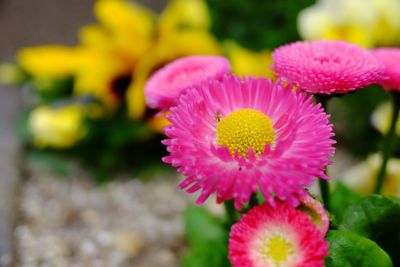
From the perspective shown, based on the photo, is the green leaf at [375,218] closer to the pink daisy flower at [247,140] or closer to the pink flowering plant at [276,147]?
the pink flowering plant at [276,147]

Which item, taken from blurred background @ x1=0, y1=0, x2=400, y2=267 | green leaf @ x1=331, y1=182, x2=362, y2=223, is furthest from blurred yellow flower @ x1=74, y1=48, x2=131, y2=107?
green leaf @ x1=331, y1=182, x2=362, y2=223

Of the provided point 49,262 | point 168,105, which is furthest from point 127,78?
point 168,105

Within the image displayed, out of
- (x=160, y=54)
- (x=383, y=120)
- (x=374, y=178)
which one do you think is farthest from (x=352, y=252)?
(x=160, y=54)

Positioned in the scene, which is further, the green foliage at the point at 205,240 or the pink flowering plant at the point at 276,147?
the green foliage at the point at 205,240

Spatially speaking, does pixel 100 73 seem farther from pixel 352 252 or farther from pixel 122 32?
pixel 352 252

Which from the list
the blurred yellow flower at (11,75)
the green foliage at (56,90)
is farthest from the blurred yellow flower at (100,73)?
the blurred yellow flower at (11,75)

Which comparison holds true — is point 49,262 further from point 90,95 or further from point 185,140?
point 185,140
